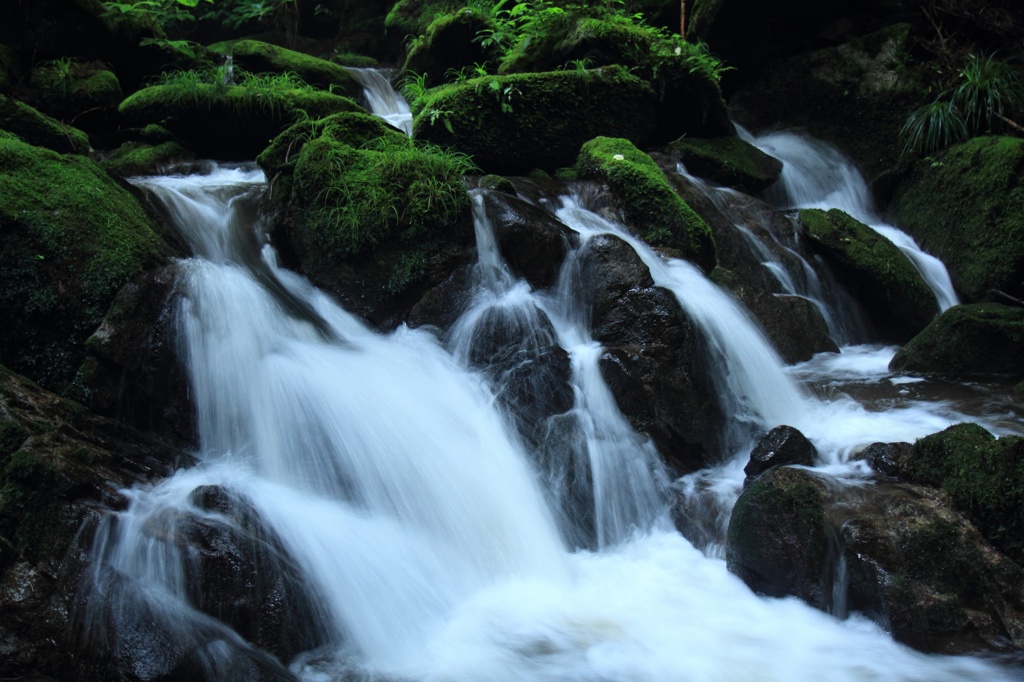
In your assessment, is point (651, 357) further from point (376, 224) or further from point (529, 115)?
point (529, 115)

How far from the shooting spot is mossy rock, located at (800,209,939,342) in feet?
24.1

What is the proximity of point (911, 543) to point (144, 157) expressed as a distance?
7595 mm

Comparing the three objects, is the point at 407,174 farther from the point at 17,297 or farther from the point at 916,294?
the point at 916,294

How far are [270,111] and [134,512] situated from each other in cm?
559

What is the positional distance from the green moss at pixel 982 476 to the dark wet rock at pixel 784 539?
61 centimetres

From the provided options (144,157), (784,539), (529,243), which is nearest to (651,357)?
(529,243)

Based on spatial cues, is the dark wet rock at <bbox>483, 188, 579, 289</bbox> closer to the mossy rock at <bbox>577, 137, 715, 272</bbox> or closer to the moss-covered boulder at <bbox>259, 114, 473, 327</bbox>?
the moss-covered boulder at <bbox>259, 114, 473, 327</bbox>

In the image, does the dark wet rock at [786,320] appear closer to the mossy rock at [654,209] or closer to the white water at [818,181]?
the mossy rock at [654,209]

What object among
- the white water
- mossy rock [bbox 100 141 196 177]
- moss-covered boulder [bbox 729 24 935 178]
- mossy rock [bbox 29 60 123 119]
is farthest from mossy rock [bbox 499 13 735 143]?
mossy rock [bbox 29 60 123 119]

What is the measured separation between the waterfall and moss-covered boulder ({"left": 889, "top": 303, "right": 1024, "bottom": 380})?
708 cm

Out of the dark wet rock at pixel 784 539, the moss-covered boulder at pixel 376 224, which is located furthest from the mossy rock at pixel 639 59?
the dark wet rock at pixel 784 539

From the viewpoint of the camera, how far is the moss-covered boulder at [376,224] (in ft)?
18.2

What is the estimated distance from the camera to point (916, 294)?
734 cm

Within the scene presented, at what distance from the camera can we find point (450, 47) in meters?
10.0
